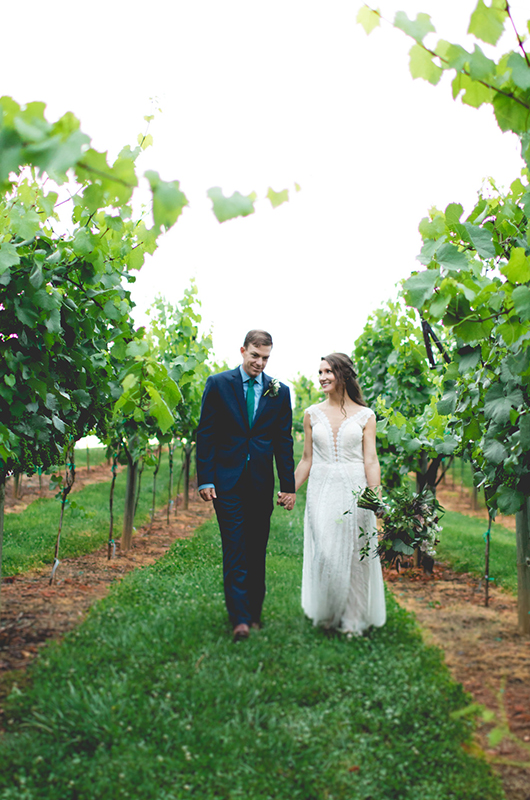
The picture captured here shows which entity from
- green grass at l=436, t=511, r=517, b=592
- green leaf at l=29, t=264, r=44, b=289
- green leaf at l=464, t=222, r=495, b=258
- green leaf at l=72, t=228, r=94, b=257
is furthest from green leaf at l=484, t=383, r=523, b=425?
green grass at l=436, t=511, r=517, b=592

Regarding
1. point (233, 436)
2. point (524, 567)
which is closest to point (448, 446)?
point (524, 567)

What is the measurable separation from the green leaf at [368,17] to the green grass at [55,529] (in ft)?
15.0

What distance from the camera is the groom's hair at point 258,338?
12.7 feet

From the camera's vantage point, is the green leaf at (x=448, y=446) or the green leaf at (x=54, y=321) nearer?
the green leaf at (x=54, y=321)

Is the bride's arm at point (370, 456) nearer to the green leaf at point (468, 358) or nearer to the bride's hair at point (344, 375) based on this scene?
the bride's hair at point (344, 375)

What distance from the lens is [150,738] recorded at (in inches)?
100

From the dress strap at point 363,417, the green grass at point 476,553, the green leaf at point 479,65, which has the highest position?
the green leaf at point 479,65

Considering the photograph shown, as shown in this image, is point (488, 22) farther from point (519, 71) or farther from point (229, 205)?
point (229, 205)

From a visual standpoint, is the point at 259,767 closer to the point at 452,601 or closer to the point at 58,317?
the point at 58,317

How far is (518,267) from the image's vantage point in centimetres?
240

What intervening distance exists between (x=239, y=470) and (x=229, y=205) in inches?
93.9

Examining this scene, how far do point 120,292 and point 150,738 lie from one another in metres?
2.44

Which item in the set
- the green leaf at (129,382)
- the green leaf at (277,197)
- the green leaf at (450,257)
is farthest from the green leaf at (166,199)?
the green leaf at (450,257)

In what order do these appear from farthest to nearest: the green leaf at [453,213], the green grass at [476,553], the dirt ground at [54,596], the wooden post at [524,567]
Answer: the green grass at [476,553] < the wooden post at [524,567] < the dirt ground at [54,596] < the green leaf at [453,213]
